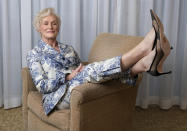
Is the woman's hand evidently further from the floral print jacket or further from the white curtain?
the white curtain

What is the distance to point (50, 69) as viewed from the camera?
7.34ft

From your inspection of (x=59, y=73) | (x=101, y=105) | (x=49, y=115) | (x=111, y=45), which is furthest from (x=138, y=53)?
(x=49, y=115)

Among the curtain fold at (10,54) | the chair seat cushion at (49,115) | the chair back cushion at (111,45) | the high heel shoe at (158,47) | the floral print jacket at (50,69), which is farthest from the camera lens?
the curtain fold at (10,54)

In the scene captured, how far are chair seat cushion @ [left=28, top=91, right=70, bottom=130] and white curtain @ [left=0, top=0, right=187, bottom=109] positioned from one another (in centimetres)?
87

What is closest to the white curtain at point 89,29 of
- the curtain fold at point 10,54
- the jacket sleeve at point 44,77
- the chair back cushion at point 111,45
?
the curtain fold at point 10,54

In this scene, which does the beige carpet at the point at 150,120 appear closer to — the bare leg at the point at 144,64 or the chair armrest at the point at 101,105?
the chair armrest at the point at 101,105

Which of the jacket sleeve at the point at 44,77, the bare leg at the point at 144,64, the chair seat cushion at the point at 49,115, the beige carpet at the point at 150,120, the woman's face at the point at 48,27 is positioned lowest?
the beige carpet at the point at 150,120

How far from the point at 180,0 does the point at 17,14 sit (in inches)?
69.9

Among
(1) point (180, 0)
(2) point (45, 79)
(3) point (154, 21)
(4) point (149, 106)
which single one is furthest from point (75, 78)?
(1) point (180, 0)

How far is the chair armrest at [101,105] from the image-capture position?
1.81m

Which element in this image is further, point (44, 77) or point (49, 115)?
point (44, 77)

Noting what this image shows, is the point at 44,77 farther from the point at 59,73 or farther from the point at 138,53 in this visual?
the point at 138,53

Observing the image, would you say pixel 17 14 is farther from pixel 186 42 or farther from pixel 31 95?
pixel 186 42

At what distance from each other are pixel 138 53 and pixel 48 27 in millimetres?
857
